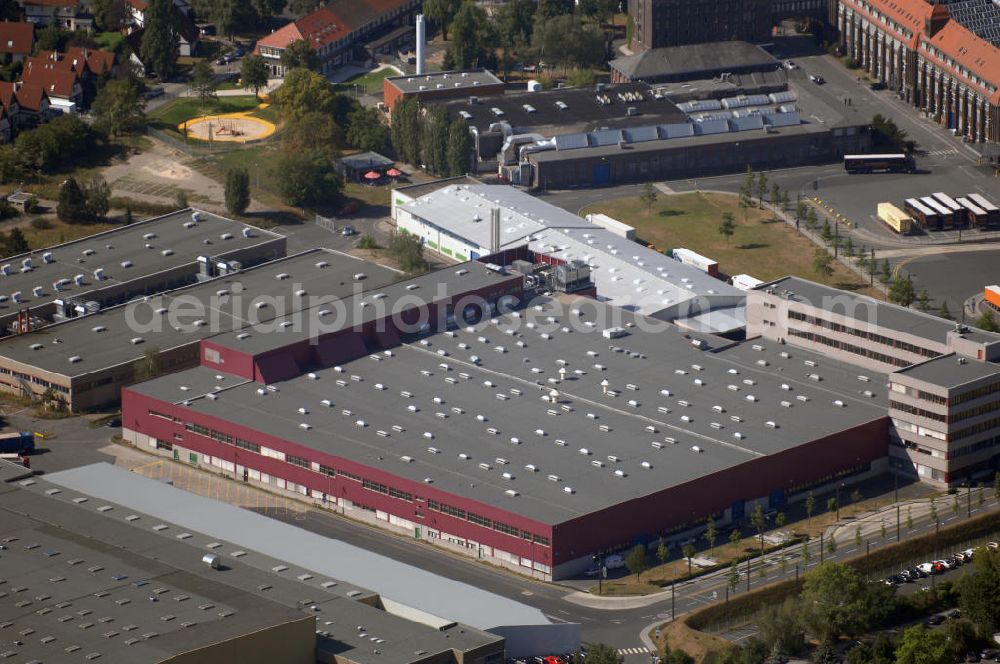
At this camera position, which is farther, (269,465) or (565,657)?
(269,465)

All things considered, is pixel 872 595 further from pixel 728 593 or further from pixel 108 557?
pixel 108 557

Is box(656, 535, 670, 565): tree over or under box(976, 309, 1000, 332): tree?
under

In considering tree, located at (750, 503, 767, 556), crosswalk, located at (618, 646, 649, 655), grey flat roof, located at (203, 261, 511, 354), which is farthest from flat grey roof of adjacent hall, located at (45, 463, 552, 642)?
tree, located at (750, 503, 767, 556)

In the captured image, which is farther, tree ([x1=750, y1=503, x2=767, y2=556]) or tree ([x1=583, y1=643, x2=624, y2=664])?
tree ([x1=750, y1=503, x2=767, y2=556])

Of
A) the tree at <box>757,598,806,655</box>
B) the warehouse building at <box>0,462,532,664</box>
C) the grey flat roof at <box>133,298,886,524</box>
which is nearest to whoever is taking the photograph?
the warehouse building at <box>0,462,532,664</box>

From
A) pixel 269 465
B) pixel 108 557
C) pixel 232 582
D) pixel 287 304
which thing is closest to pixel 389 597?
pixel 232 582

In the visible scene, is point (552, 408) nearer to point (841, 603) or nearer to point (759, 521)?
point (759, 521)

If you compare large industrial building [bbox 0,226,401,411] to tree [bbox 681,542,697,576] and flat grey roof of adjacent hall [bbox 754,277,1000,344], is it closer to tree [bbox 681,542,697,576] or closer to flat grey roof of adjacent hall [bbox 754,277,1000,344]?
flat grey roof of adjacent hall [bbox 754,277,1000,344]
